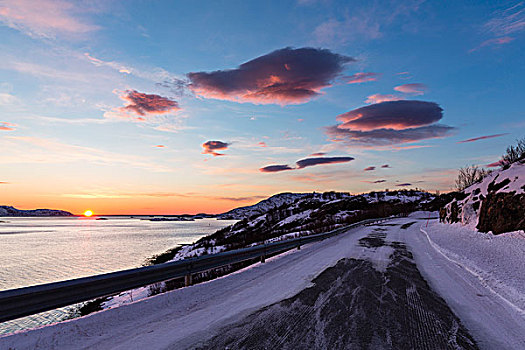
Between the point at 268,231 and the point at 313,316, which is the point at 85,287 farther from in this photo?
the point at 268,231

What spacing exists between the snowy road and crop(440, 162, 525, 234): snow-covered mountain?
22.6ft

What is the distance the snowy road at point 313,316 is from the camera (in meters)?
3.85

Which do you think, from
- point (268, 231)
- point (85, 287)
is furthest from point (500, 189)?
point (268, 231)

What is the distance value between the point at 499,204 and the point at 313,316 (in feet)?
44.6

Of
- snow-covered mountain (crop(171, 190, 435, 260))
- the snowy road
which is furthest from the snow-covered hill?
the snowy road

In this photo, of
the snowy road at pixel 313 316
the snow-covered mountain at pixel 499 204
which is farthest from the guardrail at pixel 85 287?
the snow-covered mountain at pixel 499 204

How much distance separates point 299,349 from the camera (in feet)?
11.6

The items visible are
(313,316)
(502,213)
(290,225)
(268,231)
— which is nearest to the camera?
(313,316)

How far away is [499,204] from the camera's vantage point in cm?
1334

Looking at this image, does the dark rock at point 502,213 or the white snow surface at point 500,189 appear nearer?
the dark rock at point 502,213

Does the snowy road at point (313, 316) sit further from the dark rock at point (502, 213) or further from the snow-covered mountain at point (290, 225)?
the snow-covered mountain at point (290, 225)

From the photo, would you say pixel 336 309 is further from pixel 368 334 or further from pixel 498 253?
pixel 498 253

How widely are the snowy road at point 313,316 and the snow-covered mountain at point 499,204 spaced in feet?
22.6

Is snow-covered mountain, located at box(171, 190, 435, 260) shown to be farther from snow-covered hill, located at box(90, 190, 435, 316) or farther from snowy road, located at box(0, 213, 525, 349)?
snowy road, located at box(0, 213, 525, 349)
